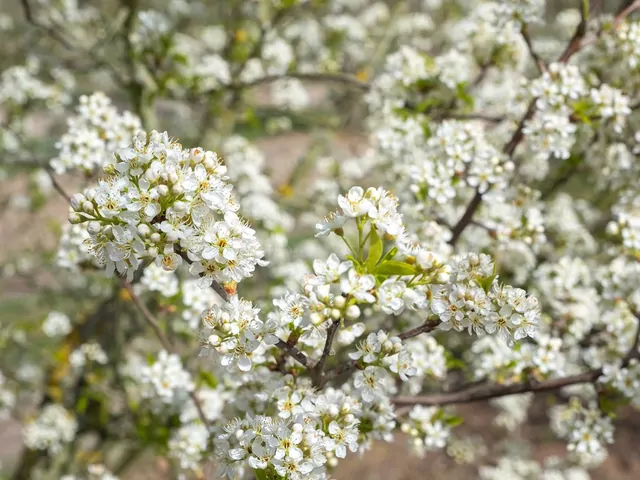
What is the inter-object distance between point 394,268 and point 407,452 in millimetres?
6763

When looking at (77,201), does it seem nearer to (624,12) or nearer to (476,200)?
(476,200)

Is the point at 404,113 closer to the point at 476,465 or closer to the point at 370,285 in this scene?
the point at 370,285

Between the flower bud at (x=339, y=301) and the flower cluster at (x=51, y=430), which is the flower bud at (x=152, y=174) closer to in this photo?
the flower bud at (x=339, y=301)

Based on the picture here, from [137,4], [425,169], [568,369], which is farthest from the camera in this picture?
[137,4]

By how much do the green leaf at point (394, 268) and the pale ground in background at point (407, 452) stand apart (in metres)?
5.75

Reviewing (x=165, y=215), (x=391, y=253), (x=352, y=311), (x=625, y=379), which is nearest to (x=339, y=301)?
(x=352, y=311)

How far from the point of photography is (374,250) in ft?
5.71

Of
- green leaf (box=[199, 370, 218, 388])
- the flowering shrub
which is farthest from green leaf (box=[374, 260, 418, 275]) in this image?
green leaf (box=[199, 370, 218, 388])

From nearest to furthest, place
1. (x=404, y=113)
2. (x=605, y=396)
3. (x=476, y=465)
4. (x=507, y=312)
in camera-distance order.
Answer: (x=507, y=312) < (x=605, y=396) < (x=404, y=113) < (x=476, y=465)

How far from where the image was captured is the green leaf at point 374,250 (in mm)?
1739

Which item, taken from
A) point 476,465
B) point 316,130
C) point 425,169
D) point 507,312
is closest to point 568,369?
point 425,169

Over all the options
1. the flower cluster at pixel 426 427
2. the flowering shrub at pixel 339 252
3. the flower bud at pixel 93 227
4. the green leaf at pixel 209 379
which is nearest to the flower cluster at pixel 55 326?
the flowering shrub at pixel 339 252

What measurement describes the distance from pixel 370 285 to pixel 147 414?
2540 mm

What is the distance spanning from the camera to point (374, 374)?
1.90 m
